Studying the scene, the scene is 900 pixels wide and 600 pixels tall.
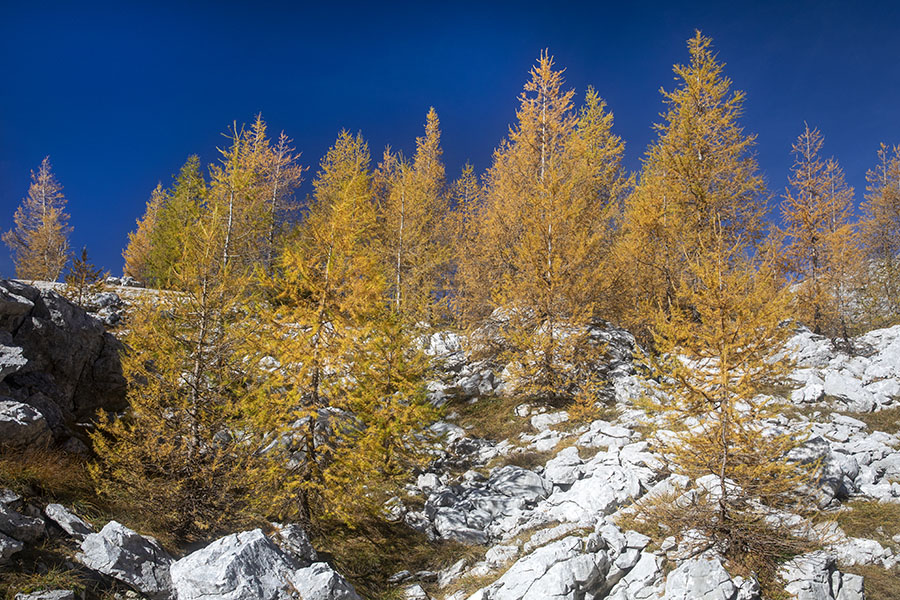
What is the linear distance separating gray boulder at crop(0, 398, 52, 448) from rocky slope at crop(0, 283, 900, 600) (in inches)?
0.9

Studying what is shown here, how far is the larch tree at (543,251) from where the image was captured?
1422cm

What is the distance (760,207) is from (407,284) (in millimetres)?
14670

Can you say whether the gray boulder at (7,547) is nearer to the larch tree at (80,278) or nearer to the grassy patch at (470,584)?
the grassy patch at (470,584)

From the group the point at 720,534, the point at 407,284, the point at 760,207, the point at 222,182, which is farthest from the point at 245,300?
the point at 760,207

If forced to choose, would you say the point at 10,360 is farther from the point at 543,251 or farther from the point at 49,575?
the point at 543,251

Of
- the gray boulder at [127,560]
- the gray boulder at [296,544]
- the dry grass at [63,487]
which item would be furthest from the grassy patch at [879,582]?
the dry grass at [63,487]

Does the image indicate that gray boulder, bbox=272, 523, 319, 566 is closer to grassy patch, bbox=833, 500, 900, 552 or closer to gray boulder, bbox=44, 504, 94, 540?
gray boulder, bbox=44, 504, 94, 540

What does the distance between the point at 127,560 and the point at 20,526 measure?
124 centimetres

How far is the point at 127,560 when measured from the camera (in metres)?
5.46

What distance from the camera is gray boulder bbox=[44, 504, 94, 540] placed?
5715 mm

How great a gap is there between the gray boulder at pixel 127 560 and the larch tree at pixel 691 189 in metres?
15.9

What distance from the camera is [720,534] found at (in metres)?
6.03

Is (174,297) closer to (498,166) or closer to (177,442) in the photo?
(177,442)

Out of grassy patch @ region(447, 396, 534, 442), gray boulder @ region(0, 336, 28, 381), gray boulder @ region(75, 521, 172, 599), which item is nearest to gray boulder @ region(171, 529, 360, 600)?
gray boulder @ region(75, 521, 172, 599)
